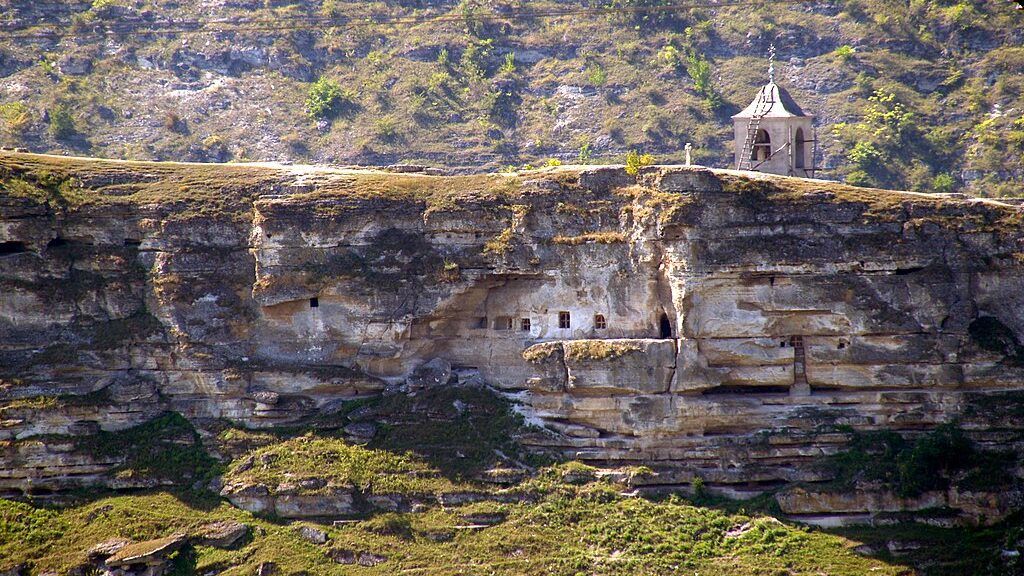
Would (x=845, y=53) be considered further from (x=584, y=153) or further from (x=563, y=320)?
(x=563, y=320)

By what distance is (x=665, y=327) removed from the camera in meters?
39.9

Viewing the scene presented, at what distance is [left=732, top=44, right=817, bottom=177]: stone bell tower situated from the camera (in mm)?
45000

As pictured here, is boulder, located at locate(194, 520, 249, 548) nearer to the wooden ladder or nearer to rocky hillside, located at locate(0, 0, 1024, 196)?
the wooden ladder

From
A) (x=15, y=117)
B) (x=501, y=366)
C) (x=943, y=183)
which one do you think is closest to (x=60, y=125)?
(x=15, y=117)

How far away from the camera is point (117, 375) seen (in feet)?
131

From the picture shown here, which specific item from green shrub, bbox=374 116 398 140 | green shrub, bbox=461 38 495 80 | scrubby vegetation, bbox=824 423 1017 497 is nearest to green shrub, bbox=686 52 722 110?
green shrub, bbox=461 38 495 80

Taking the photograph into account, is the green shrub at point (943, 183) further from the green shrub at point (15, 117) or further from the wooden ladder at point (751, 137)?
the green shrub at point (15, 117)

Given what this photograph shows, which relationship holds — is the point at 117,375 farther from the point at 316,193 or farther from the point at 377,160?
the point at 377,160

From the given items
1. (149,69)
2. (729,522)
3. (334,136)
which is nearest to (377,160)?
(334,136)

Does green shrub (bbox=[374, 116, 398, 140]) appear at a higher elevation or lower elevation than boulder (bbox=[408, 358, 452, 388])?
higher

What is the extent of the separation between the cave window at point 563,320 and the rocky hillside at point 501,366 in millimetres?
63

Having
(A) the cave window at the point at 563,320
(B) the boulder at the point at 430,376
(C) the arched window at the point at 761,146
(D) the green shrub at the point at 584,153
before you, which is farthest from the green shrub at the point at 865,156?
(B) the boulder at the point at 430,376

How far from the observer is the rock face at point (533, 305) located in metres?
37.9

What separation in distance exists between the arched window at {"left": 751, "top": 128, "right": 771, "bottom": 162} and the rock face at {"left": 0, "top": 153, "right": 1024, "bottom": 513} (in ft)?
23.4
